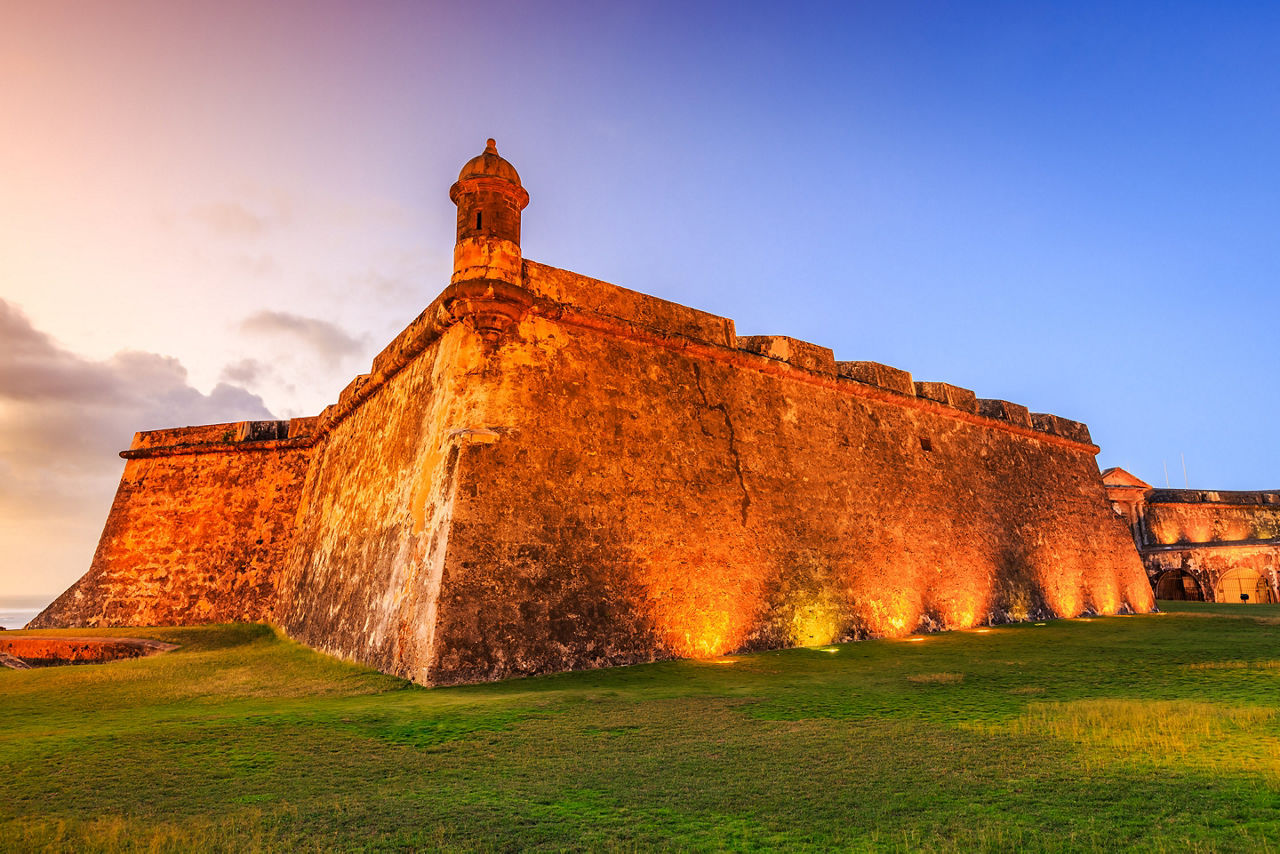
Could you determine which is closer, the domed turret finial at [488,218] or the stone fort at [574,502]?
the stone fort at [574,502]

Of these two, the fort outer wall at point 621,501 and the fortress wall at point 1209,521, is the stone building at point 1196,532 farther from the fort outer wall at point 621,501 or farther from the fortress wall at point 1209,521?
the fort outer wall at point 621,501

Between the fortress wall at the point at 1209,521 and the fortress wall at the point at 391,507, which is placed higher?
the fortress wall at the point at 1209,521

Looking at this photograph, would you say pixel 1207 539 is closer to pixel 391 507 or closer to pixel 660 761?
pixel 391 507

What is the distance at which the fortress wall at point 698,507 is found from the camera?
21.6ft

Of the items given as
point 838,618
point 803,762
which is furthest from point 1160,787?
point 838,618

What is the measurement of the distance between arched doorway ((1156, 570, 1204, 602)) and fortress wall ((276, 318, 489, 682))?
23.8 meters

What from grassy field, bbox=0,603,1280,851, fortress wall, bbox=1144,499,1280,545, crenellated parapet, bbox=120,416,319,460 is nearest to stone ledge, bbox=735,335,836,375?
grassy field, bbox=0,603,1280,851

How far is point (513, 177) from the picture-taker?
7969 millimetres

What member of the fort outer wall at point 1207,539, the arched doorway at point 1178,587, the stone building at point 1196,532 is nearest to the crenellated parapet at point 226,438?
the stone building at point 1196,532

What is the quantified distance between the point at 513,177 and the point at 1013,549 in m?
9.98

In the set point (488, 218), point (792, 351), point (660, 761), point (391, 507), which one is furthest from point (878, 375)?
point (660, 761)

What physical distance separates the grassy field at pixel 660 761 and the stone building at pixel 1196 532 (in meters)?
18.7

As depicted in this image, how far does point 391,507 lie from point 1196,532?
2567cm

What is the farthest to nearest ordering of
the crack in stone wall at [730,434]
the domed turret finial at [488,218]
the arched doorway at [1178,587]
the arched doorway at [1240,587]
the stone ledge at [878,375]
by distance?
1. the arched doorway at [1178,587]
2. the arched doorway at [1240,587]
3. the stone ledge at [878,375]
4. the crack in stone wall at [730,434]
5. the domed turret finial at [488,218]
